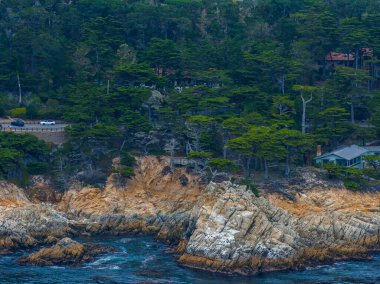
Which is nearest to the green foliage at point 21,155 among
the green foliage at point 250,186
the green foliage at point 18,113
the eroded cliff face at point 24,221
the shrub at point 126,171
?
the eroded cliff face at point 24,221

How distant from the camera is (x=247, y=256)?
71.1 m

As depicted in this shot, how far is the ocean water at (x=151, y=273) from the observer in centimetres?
6838

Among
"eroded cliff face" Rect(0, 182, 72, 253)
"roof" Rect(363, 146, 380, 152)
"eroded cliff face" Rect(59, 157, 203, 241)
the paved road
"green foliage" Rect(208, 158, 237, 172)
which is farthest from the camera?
the paved road

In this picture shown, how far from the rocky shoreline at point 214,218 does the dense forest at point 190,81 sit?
7.95 feet

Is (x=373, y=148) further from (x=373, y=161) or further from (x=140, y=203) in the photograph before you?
(x=140, y=203)

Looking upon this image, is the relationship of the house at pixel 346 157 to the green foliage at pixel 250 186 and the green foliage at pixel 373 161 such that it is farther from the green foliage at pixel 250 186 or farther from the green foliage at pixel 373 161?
the green foliage at pixel 250 186

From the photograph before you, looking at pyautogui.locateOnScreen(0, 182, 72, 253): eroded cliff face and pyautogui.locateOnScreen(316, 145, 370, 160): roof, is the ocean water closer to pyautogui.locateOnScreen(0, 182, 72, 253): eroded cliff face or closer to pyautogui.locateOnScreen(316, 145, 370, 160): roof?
pyautogui.locateOnScreen(0, 182, 72, 253): eroded cliff face

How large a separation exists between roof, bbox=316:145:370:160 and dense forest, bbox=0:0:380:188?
A: 163 centimetres

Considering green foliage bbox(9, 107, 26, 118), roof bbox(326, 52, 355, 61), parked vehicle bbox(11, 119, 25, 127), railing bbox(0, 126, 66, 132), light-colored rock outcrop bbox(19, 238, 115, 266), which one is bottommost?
light-colored rock outcrop bbox(19, 238, 115, 266)

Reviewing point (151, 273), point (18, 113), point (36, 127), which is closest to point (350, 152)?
point (151, 273)

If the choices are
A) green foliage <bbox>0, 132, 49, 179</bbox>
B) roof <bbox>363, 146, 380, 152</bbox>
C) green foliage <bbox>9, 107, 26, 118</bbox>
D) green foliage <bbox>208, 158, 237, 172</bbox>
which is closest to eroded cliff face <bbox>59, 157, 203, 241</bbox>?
green foliage <bbox>208, 158, 237, 172</bbox>

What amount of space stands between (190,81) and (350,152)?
19478mm

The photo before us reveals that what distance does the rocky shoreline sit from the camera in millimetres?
71750

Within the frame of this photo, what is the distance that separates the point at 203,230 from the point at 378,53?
35199 millimetres
